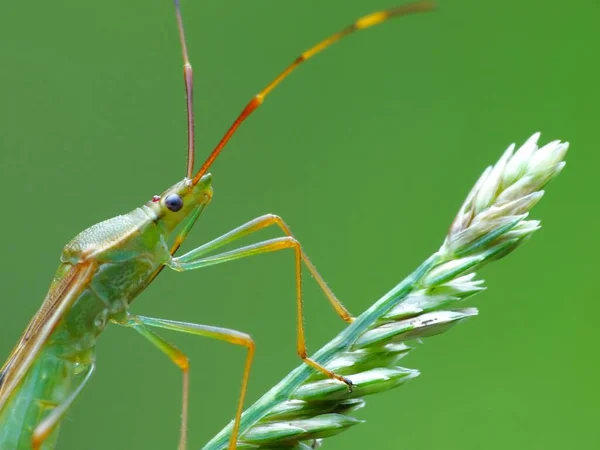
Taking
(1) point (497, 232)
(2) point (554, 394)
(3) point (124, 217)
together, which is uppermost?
(3) point (124, 217)

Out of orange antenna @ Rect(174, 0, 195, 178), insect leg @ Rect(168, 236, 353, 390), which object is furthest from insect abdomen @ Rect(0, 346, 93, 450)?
orange antenna @ Rect(174, 0, 195, 178)

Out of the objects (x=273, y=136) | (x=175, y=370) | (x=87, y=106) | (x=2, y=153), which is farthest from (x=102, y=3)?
(x=175, y=370)

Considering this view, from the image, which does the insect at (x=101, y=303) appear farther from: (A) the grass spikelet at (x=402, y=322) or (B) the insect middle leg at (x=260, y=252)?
(A) the grass spikelet at (x=402, y=322)

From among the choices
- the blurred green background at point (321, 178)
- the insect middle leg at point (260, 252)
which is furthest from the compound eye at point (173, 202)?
the blurred green background at point (321, 178)

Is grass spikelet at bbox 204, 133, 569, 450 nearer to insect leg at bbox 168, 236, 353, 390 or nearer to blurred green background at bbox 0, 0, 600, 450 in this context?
insect leg at bbox 168, 236, 353, 390

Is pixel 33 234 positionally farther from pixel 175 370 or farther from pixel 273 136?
pixel 273 136

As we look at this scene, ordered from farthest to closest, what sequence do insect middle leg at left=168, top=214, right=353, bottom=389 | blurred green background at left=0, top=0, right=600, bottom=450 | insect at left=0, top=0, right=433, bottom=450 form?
blurred green background at left=0, top=0, right=600, bottom=450 → insect middle leg at left=168, top=214, right=353, bottom=389 → insect at left=0, top=0, right=433, bottom=450

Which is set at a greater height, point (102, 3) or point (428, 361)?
point (102, 3)
